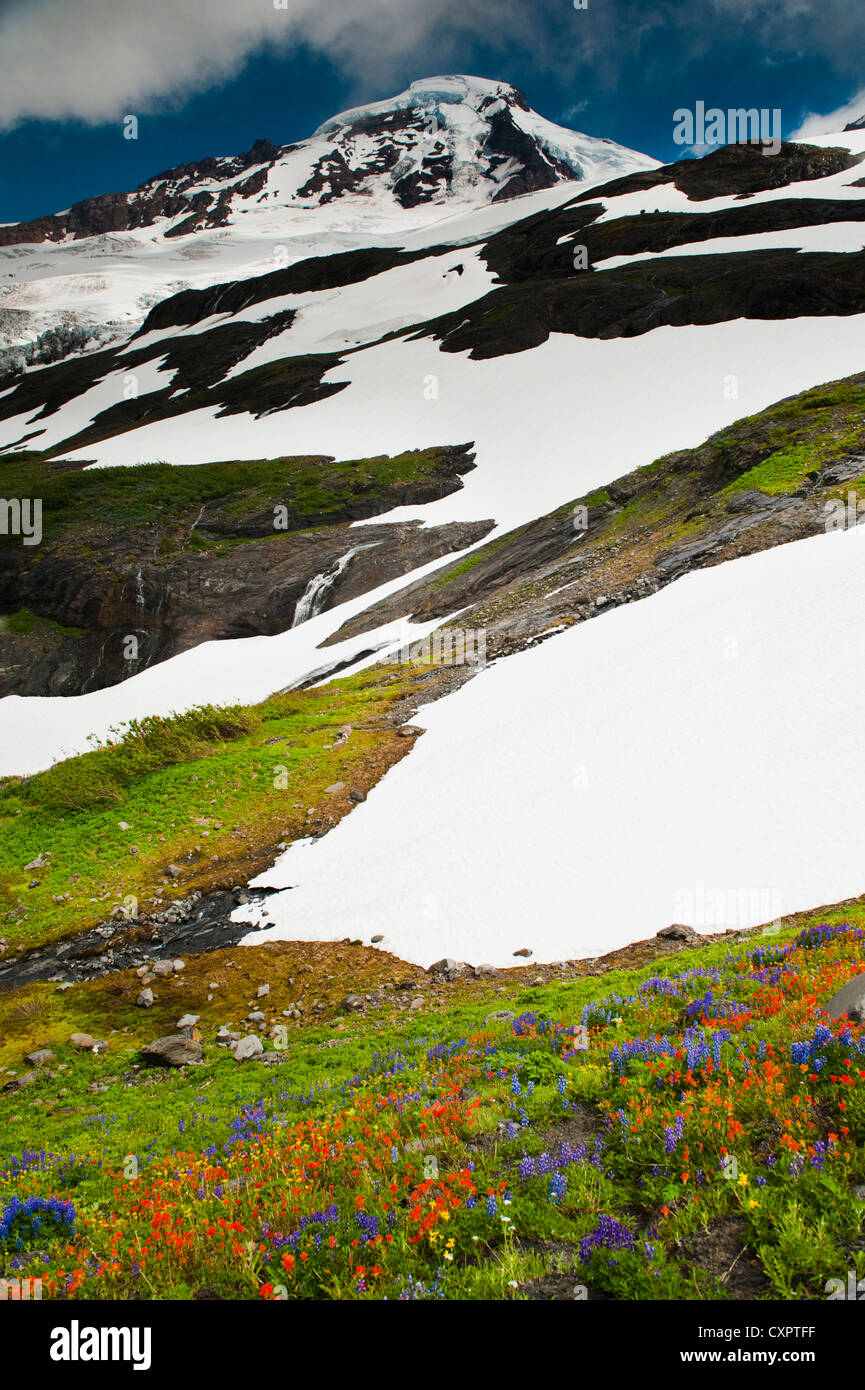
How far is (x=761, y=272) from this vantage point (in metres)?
57.5

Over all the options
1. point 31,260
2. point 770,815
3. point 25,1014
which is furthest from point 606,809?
point 31,260

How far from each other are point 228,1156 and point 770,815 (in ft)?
31.9

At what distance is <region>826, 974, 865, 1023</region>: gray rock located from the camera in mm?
4594

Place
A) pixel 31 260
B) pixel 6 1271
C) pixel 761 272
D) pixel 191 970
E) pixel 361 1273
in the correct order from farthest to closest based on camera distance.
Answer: pixel 31 260, pixel 761 272, pixel 191 970, pixel 6 1271, pixel 361 1273

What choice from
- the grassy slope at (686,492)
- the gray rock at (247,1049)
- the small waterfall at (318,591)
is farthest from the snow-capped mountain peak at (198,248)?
the gray rock at (247,1049)

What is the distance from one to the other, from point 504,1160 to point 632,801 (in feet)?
29.5

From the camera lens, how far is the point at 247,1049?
353 inches

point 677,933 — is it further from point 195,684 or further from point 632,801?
point 195,684

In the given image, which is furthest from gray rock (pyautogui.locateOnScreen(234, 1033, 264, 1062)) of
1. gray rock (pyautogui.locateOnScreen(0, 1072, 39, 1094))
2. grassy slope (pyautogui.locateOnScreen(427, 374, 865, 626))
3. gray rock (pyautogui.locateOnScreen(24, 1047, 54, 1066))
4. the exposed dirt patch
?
grassy slope (pyautogui.locateOnScreen(427, 374, 865, 626))

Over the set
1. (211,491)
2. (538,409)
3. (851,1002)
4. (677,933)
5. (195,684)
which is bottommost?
(677,933)

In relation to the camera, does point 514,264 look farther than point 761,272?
Yes

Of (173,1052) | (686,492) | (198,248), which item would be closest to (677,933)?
(173,1052)

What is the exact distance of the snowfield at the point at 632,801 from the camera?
10656 mm

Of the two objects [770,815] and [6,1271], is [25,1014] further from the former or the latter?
[770,815]
